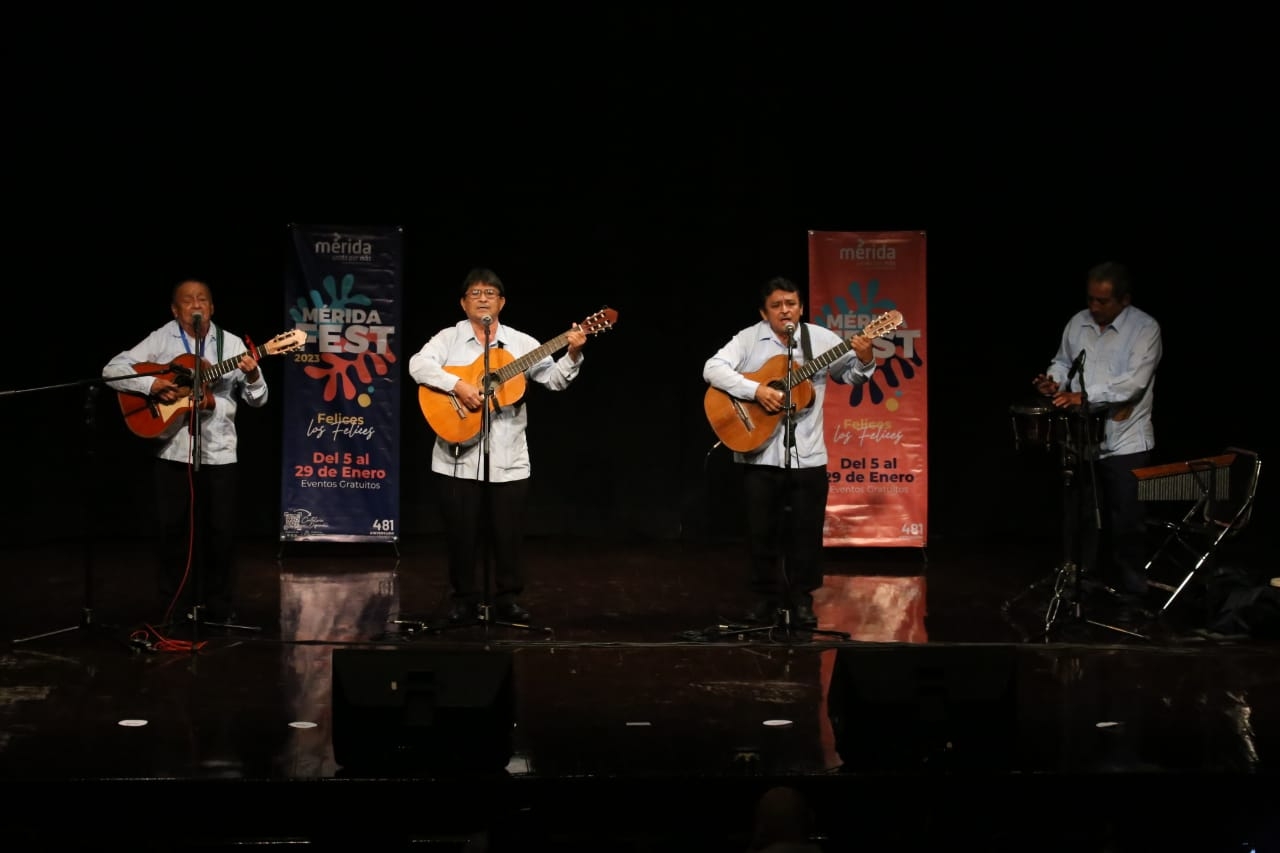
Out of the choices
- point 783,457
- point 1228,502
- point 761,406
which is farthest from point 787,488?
point 1228,502

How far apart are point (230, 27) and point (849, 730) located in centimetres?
642

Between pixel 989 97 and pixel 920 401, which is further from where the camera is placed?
pixel 989 97

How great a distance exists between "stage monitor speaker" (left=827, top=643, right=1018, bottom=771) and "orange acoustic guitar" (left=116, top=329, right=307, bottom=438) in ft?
10.5

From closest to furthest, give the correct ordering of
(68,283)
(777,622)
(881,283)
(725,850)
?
(725,850) → (777,622) → (881,283) → (68,283)

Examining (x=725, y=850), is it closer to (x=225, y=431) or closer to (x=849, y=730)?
(x=849, y=730)

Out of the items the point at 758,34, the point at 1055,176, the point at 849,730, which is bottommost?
the point at 849,730

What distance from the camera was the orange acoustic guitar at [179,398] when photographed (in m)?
5.95

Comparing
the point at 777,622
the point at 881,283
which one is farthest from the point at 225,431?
the point at 881,283

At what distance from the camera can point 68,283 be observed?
8.46 m

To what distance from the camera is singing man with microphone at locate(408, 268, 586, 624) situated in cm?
607

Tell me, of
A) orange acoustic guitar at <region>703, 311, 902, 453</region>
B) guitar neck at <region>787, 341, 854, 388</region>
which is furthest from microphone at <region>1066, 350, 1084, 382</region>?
guitar neck at <region>787, 341, 854, 388</region>

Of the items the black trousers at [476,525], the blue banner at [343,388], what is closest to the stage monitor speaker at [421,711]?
the black trousers at [476,525]

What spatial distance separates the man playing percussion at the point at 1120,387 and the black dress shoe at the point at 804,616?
1387 millimetres

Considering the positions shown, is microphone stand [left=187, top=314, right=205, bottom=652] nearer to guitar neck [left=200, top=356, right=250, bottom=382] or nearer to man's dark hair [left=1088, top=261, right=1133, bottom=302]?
guitar neck [left=200, top=356, right=250, bottom=382]
